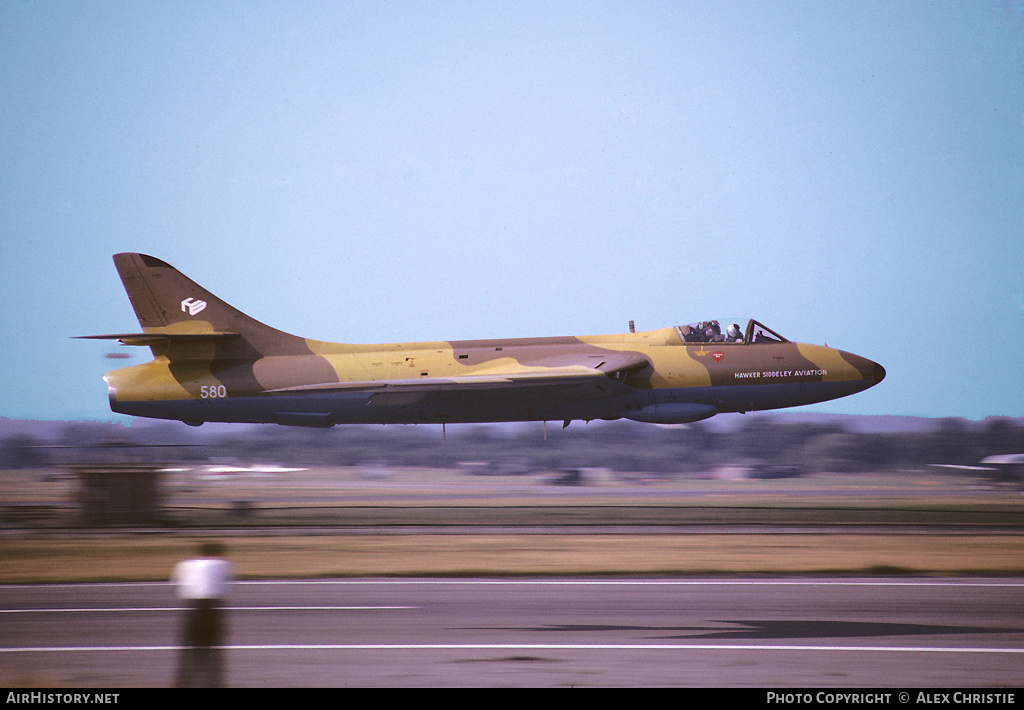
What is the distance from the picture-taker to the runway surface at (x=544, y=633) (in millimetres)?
9320

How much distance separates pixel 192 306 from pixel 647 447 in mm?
54830

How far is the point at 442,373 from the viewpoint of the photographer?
82.7 feet

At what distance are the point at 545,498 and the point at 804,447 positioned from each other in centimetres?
4468

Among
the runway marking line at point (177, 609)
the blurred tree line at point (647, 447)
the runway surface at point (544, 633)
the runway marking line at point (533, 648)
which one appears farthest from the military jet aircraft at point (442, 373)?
the blurred tree line at point (647, 447)

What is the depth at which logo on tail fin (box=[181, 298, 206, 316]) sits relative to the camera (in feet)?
88.0

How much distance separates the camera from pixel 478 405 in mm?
25281

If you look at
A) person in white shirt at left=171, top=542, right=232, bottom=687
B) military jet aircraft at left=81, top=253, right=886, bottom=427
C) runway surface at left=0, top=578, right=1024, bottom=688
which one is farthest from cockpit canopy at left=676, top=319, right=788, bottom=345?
person in white shirt at left=171, top=542, right=232, bottom=687

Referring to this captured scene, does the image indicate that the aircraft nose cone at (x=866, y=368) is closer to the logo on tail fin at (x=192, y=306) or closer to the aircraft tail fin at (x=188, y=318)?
the aircraft tail fin at (x=188, y=318)

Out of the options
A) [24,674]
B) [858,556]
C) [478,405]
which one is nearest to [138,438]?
[478,405]

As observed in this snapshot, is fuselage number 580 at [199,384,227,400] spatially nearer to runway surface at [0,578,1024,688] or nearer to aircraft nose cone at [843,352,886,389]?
runway surface at [0,578,1024,688]

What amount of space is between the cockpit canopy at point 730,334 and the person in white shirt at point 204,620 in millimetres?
18694

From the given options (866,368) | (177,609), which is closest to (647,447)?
(866,368)

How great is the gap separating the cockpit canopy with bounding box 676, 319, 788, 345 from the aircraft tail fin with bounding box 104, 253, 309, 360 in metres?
11.0
